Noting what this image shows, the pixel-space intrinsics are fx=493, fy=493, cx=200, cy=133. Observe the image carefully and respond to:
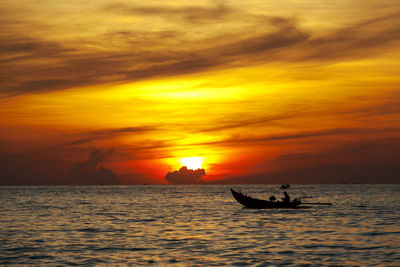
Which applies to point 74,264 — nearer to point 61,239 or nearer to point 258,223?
point 61,239

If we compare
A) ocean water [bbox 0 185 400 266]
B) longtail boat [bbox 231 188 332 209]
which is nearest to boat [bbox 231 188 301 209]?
longtail boat [bbox 231 188 332 209]

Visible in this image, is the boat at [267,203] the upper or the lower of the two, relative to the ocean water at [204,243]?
upper

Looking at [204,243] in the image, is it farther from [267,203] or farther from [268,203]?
[267,203]

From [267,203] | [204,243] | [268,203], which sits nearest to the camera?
[204,243]

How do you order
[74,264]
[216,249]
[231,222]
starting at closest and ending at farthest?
[74,264], [216,249], [231,222]

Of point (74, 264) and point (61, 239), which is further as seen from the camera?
point (61, 239)

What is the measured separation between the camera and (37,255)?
3180 centimetres

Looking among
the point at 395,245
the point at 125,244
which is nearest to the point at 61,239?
the point at 125,244

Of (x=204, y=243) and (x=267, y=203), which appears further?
(x=267, y=203)

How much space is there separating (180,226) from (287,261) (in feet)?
73.2

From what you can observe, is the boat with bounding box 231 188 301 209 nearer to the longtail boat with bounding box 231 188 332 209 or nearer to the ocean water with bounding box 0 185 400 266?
the longtail boat with bounding box 231 188 332 209

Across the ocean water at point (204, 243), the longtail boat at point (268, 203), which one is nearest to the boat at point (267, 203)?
the longtail boat at point (268, 203)

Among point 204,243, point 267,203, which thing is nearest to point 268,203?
point 267,203

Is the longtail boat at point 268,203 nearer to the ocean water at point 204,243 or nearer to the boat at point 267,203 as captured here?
the boat at point 267,203
